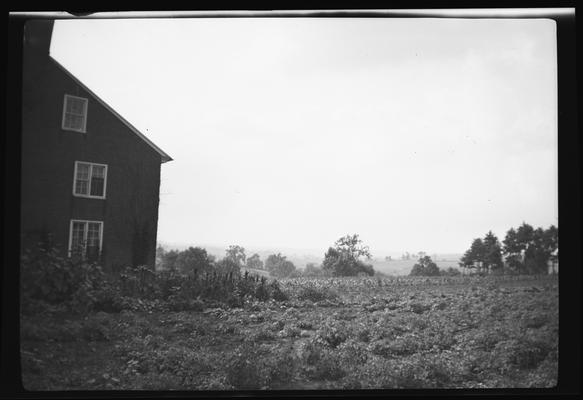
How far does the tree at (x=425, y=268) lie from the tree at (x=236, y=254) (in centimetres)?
207

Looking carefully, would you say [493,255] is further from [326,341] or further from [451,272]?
[326,341]

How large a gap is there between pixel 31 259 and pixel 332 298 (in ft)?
12.0

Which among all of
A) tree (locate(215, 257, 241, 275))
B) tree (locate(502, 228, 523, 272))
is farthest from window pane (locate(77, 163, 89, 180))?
tree (locate(502, 228, 523, 272))

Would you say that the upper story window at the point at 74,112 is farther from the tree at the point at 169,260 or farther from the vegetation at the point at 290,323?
the tree at the point at 169,260

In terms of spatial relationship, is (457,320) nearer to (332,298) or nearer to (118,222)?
(332,298)

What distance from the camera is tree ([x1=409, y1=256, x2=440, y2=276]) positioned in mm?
4996

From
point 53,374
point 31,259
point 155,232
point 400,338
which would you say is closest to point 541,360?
point 400,338

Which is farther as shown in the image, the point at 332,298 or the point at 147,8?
the point at 332,298

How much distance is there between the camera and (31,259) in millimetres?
4824

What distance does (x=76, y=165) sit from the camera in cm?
Answer: 494

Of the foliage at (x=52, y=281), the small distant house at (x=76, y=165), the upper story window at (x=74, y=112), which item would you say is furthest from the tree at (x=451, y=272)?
the upper story window at (x=74, y=112)

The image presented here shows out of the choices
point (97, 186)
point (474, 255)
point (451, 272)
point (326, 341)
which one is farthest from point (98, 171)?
point (474, 255)

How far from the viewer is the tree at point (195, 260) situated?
4914 mm
